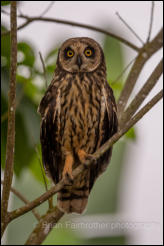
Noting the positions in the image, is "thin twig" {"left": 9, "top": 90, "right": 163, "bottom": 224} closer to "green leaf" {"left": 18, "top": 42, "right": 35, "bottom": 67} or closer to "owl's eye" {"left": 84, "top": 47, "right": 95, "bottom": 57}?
"green leaf" {"left": 18, "top": 42, "right": 35, "bottom": 67}

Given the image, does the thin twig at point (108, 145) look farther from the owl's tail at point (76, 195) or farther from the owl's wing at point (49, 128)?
the owl's tail at point (76, 195)

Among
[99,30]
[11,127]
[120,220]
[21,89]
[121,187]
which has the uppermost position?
[99,30]

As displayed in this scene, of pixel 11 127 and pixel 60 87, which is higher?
pixel 60 87

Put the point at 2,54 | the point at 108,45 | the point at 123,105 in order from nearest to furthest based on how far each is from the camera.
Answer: the point at 2,54 < the point at 123,105 < the point at 108,45

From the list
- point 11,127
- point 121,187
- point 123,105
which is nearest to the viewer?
point 11,127

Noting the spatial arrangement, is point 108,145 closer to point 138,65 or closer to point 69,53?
point 138,65

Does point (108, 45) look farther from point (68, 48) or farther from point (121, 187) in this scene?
point (121, 187)

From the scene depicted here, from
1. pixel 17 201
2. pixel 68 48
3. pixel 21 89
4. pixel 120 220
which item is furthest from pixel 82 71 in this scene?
pixel 17 201
